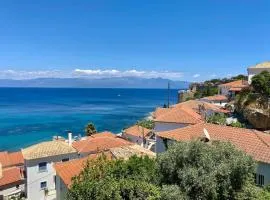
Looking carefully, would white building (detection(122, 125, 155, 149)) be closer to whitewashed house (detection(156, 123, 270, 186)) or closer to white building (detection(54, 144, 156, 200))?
whitewashed house (detection(156, 123, 270, 186))

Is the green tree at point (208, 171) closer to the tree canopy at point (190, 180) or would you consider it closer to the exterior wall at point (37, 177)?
the tree canopy at point (190, 180)

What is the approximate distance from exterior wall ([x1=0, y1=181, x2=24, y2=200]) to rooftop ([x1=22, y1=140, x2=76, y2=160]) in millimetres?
4930

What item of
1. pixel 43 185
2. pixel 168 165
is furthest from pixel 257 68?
pixel 168 165

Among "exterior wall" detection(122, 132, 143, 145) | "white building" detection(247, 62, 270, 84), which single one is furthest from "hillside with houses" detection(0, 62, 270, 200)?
"white building" detection(247, 62, 270, 84)

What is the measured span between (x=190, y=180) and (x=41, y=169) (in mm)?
27043

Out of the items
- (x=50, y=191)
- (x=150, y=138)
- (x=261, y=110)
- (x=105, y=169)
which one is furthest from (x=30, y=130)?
(x=105, y=169)

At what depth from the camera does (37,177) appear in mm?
37656

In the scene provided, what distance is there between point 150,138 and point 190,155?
37019 millimetres

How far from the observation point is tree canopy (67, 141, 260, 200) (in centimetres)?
1505

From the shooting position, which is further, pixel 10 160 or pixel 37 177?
pixel 10 160

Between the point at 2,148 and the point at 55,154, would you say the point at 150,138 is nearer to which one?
the point at 55,154

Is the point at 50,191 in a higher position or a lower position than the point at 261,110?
lower

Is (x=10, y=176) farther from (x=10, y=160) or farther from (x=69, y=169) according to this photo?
(x=69, y=169)

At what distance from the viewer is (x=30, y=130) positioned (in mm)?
97438
